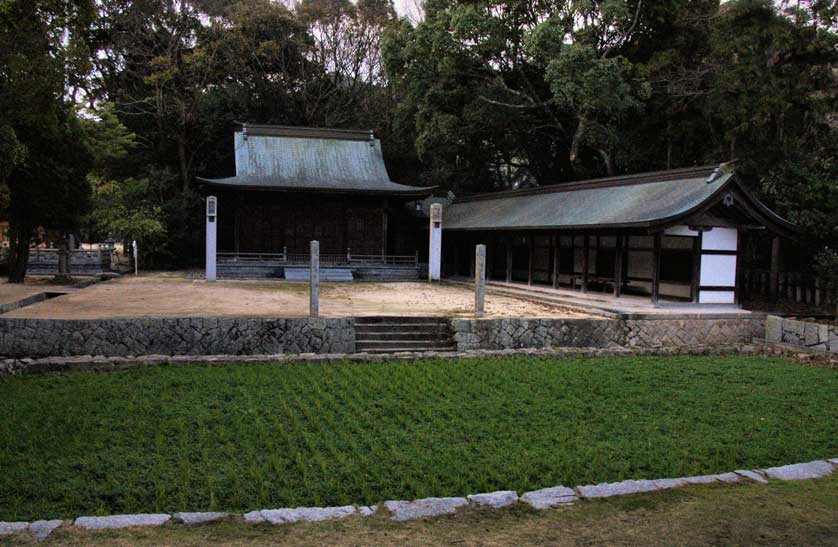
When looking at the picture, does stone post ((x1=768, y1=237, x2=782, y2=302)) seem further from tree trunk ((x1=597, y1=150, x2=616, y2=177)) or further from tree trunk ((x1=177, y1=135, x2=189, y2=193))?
tree trunk ((x1=177, y1=135, x2=189, y2=193))

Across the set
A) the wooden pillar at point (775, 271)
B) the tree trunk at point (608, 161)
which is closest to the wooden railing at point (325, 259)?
the tree trunk at point (608, 161)

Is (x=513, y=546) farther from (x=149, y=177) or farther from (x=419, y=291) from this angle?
(x=149, y=177)

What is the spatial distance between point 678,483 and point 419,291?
15948 mm

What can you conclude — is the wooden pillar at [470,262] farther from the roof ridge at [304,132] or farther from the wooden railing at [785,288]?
the wooden railing at [785,288]

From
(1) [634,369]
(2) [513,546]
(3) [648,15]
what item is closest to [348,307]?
(1) [634,369]

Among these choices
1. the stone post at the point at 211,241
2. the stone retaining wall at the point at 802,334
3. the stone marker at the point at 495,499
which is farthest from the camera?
the stone post at the point at 211,241

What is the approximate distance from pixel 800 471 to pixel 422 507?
378cm

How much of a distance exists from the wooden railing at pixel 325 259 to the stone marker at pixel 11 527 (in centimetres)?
2154

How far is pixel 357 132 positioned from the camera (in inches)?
1216

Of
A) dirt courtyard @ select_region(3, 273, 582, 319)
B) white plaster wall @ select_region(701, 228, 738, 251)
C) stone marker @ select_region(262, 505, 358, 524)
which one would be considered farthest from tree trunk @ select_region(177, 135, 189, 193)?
stone marker @ select_region(262, 505, 358, 524)

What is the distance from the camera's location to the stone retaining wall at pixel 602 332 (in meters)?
14.1

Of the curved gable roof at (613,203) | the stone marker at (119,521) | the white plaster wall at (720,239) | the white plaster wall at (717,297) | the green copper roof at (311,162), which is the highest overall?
the green copper roof at (311,162)

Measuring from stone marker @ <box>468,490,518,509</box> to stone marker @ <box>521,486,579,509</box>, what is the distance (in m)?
0.10

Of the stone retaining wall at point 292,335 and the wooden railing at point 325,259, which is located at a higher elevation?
the wooden railing at point 325,259
